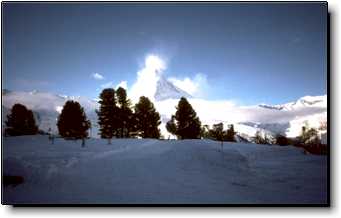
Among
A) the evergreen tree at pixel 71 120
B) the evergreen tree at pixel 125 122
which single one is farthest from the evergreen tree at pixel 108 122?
the evergreen tree at pixel 71 120

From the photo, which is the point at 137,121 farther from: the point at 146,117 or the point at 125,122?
the point at 125,122

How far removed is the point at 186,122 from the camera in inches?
569

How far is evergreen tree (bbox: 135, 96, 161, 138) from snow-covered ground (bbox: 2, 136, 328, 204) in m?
9.10

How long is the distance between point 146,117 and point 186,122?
2532mm

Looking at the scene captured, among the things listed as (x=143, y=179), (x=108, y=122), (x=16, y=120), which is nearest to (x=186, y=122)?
(x=108, y=122)

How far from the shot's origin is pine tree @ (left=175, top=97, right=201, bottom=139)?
44.5ft

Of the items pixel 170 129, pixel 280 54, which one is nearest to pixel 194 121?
pixel 170 129

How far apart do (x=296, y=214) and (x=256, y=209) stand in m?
0.73

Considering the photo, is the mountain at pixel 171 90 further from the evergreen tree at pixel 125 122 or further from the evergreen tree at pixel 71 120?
the evergreen tree at pixel 71 120

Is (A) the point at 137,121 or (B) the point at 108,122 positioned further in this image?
(A) the point at 137,121

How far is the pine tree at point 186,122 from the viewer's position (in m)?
13.6

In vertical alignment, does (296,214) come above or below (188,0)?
below

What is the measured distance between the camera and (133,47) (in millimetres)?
5871

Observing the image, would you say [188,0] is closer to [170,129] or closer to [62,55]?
[62,55]
